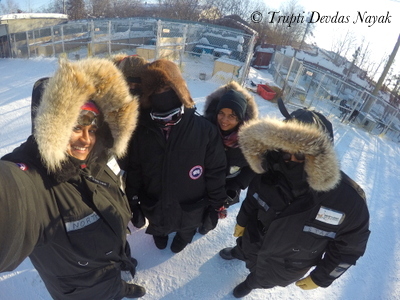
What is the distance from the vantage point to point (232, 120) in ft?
7.15

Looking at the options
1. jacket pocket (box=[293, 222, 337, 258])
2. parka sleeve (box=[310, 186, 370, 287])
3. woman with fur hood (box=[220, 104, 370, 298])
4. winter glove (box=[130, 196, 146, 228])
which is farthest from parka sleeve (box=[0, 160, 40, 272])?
parka sleeve (box=[310, 186, 370, 287])

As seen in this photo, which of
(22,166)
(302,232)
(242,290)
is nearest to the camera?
(22,166)

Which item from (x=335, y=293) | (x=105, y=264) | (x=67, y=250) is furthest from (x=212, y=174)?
(x=335, y=293)

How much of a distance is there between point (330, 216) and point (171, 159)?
127 cm

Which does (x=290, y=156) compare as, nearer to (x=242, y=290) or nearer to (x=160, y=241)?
(x=242, y=290)

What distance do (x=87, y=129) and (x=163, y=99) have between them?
1.88 feet

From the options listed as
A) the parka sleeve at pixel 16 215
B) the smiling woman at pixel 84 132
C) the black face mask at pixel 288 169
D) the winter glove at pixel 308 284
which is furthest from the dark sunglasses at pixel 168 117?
the winter glove at pixel 308 284

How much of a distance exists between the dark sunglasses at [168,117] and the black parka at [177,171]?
2.1 inches

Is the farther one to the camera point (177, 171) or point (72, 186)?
point (177, 171)

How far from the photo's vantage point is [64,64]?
3.65ft

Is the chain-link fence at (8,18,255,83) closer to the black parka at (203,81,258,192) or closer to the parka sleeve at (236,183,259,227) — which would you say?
the black parka at (203,81,258,192)

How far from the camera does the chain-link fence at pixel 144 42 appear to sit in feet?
28.5

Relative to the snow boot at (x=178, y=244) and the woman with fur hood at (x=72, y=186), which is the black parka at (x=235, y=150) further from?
the woman with fur hood at (x=72, y=186)

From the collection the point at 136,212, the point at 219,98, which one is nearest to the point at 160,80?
the point at 219,98
